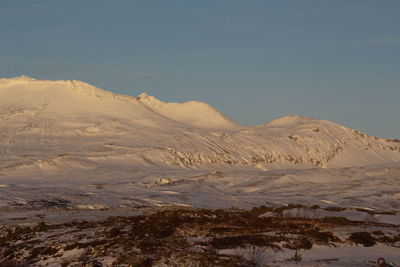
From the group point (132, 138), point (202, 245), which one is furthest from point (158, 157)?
point (202, 245)

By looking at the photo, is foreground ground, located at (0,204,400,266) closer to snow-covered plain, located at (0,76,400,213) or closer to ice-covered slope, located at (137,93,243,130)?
snow-covered plain, located at (0,76,400,213)

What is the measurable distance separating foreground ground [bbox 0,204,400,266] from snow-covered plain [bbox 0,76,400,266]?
59.3ft

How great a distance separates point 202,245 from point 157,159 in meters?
113

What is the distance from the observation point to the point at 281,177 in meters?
118

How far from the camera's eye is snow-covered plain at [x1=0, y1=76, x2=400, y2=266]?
276 ft

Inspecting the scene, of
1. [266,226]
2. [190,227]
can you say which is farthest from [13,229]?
[266,226]

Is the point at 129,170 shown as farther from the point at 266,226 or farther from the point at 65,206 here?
the point at 266,226

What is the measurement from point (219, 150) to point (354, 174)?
3913 cm

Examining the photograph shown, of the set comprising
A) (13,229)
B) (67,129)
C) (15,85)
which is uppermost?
(15,85)

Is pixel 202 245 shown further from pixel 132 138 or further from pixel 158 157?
pixel 132 138

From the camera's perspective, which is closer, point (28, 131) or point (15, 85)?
point (28, 131)

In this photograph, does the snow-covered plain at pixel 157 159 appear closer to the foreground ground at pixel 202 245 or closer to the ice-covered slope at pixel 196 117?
the ice-covered slope at pixel 196 117

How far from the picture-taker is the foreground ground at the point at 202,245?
82.6 feet

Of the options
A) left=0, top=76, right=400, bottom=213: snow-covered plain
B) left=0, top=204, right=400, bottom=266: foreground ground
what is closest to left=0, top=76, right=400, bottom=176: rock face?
left=0, top=76, right=400, bottom=213: snow-covered plain
